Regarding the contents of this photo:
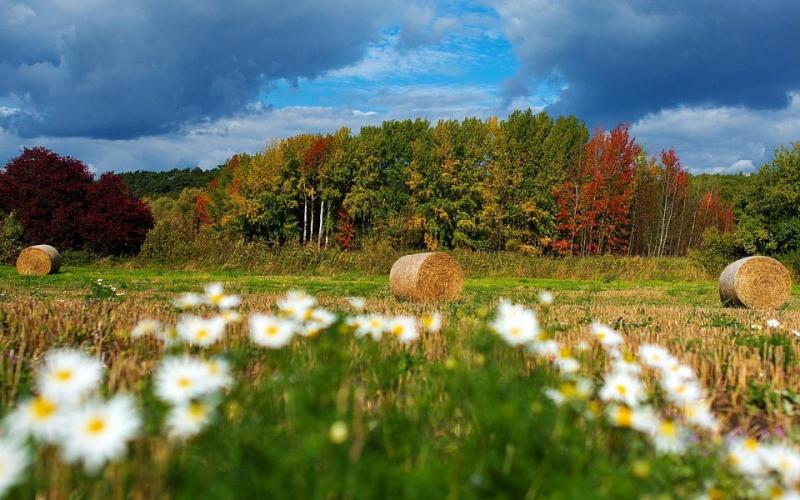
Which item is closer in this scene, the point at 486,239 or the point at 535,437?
the point at 535,437

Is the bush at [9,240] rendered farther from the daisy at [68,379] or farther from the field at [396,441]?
the daisy at [68,379]

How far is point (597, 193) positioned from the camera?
157ft

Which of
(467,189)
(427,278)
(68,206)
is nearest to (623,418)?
(427,278)

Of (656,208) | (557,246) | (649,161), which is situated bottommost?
(557,246)

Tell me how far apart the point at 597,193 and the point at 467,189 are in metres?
10.7

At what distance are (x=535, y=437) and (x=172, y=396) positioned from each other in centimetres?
134

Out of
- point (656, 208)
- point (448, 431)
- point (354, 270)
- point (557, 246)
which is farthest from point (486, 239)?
point (448, 431)

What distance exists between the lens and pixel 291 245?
2986cm

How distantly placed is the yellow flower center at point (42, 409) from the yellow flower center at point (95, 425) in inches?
6.4

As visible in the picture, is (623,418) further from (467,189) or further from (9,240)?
(467,189)

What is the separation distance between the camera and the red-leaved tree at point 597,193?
4756cm

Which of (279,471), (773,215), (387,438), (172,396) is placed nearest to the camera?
(279,471)

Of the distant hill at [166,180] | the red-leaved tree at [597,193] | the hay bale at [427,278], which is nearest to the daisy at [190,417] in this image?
the hay bale at [427,278]

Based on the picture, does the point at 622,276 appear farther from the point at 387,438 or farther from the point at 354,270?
the point at 387,438
